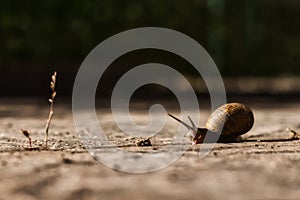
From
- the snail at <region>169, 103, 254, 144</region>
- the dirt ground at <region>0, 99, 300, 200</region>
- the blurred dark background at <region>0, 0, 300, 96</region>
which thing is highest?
the blurred dark background at <region>0, 0, 300, 96</region>

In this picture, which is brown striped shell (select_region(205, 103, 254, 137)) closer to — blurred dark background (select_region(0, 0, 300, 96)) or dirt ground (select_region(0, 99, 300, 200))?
dirt ground (select_region(0, 99, 300, 200))

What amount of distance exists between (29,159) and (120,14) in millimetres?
5861

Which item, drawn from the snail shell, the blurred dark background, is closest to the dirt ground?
the snail shell

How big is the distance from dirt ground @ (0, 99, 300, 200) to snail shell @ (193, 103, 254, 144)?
0.30 ft

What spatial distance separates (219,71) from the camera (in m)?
8.23

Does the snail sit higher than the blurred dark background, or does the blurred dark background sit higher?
the blurred dark background

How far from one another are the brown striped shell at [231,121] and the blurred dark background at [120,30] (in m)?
4.48

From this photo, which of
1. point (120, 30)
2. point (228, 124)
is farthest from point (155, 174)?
point (120, 30)

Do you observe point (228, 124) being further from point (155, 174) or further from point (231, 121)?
point (155, 174)

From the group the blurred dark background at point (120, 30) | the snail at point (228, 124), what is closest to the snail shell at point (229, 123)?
the snail at point (228, 124)

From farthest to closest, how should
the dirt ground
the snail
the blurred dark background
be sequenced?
the blurred dark background < the snail < the dirt ground

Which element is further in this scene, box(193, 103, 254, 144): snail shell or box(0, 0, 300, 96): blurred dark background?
box(0, 0, 300, 96): blurred dark background

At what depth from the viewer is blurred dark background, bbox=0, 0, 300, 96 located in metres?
7.58

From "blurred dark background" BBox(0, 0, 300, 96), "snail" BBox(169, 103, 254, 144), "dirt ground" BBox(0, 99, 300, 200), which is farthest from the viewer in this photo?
"blurred dark background" BBox(0, 0, 300, 96)
